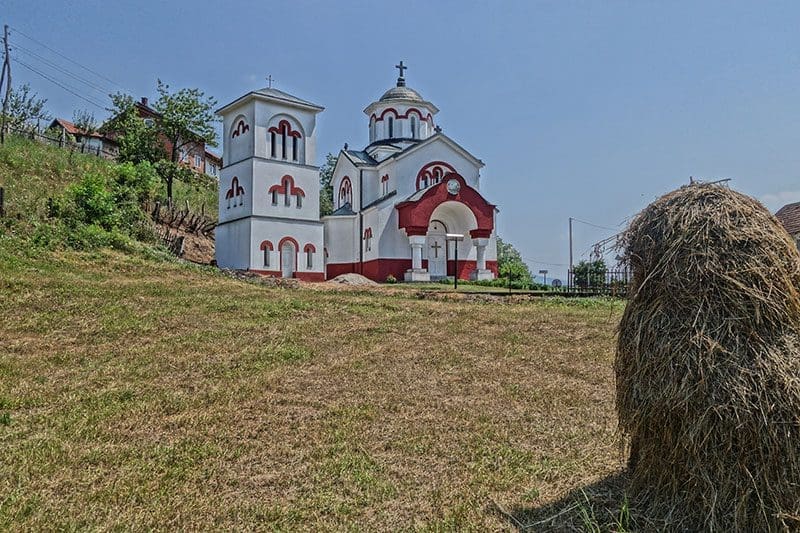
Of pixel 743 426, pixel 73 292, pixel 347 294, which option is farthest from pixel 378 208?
pixel 743 426

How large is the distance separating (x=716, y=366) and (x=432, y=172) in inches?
1160

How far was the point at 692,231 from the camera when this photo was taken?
13.0ft

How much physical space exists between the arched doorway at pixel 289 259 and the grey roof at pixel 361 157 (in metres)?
8.63

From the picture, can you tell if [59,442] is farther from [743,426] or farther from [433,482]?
[743,426]

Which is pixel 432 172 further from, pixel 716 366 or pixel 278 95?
pixel 716 366

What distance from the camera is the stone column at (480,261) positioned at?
30734 mm

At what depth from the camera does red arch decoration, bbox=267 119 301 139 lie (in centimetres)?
2708

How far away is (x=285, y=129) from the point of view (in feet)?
90.0

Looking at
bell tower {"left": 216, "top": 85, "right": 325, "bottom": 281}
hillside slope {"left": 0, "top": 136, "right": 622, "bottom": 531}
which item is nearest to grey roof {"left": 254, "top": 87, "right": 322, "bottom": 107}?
bell tower {"left": 216, "top": 85, "right": 325, "bottom": 281}

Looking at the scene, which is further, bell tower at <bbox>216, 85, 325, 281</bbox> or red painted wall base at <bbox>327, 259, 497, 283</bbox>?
red painted wall base at <bbox>327, 259, 497, 283</bbox>

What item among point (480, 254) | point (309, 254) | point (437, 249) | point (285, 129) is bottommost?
point (309, 254)

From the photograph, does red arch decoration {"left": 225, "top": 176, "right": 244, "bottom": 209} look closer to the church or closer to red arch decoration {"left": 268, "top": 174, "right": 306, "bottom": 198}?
the church

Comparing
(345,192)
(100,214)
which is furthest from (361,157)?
(100,214)

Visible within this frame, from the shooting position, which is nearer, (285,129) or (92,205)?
(92,205)
